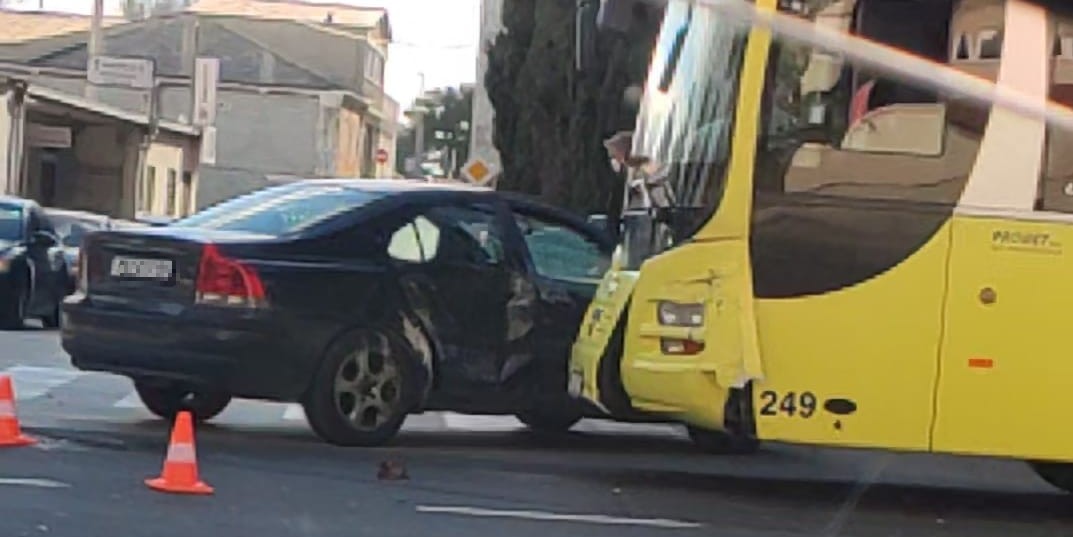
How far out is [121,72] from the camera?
4581 centimetres

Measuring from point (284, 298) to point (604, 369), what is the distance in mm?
2003

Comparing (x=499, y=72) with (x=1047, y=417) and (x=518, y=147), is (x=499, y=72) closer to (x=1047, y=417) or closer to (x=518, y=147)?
(x=518, y=147)

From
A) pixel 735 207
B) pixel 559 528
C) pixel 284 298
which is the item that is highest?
pixel 735 207

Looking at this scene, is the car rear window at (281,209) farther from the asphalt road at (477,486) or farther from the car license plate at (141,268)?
the asphalt road at (477,486)

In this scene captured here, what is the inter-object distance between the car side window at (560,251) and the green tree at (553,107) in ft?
33.0

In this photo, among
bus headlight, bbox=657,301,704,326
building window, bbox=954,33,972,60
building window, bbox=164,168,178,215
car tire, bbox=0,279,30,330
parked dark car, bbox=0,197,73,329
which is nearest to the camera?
building window, bbox=954,33,972,60

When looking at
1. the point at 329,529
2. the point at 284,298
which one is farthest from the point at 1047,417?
the point at 284,298

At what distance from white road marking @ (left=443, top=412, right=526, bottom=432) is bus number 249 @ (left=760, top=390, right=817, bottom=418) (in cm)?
430

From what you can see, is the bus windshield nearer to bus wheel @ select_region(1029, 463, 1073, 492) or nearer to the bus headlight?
the bus headlight

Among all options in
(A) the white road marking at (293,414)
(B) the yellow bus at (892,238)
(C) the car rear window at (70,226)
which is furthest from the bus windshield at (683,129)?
(C) the car rear window at (70,226)

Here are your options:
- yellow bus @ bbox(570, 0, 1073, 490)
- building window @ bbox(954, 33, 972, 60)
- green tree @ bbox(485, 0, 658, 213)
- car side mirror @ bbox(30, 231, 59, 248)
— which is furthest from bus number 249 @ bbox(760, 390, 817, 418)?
car side mirror @ bbox(30, 231, 59, 248)

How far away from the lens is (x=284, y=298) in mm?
11055

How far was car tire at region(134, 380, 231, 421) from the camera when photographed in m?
12.2

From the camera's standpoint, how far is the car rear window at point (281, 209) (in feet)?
37.9
